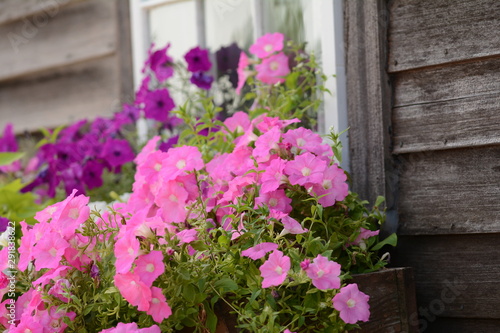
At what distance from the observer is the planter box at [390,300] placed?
1.29 metres

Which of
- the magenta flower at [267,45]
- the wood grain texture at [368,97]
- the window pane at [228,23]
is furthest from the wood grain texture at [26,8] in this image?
the wood grain texture at [368,97]

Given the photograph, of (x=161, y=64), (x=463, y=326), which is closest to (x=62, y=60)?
(x=161, y=64)

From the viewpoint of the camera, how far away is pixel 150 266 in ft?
3.66

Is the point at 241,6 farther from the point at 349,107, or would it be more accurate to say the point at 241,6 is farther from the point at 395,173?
the point at 395,173

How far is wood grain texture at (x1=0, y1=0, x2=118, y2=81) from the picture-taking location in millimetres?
2793

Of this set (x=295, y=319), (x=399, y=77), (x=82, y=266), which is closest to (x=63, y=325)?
(x=82, y=266)

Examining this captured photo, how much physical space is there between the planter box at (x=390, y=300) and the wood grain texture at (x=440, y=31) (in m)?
0.48

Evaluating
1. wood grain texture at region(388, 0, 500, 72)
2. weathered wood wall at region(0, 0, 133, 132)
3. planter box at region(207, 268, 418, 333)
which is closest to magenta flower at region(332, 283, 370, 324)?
planter box at region(207, 268, 418, 333)

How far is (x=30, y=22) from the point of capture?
313 cm

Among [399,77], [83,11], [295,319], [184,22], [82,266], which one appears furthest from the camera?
[83,11]

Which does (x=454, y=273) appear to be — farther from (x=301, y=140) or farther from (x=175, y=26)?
(x=175, y=26)

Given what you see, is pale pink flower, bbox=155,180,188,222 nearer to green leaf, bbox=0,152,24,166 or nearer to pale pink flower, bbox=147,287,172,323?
pale pink flower, bbox=147,287,172,323

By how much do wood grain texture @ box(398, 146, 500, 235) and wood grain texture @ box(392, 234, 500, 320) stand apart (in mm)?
34

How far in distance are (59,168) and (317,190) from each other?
1089 mm
